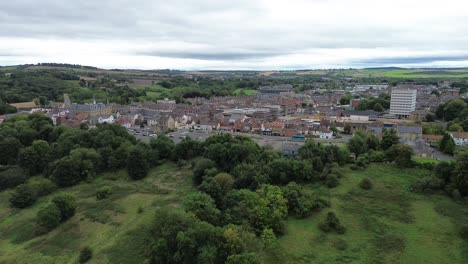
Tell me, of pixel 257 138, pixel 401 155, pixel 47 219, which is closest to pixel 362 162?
pixel 401 155

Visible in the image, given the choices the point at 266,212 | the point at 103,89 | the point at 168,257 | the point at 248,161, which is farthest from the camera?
the point at 103,89

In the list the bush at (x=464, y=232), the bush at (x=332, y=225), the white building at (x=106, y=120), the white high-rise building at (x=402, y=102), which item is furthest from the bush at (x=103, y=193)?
the white high-rise building at (x=402, y=102)

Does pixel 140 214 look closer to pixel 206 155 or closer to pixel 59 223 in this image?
pixel 59 223

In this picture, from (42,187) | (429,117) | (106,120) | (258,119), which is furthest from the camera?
(106,120)

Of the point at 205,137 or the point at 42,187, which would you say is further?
the point at 205,137

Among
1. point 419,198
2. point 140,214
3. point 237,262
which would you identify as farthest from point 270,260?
point 419,198

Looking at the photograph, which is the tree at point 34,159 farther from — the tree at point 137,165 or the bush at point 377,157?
the bush at point 377,157

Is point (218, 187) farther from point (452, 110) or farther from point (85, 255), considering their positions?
point (452, 110)

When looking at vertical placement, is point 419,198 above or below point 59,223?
above
